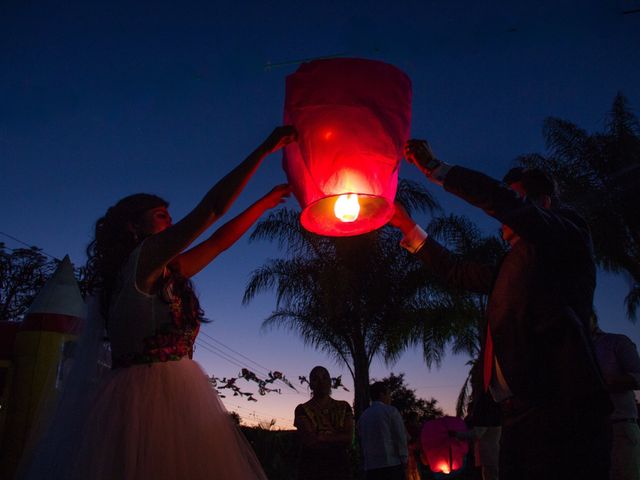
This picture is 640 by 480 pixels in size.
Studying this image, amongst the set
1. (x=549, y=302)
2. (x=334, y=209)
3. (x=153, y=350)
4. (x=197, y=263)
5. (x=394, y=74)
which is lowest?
(x=153, y=350)

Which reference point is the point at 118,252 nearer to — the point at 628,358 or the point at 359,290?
the point at 628,358

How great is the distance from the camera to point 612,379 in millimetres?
3859

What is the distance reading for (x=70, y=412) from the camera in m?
2.07

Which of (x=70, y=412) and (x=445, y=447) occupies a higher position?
(x=70, y=412)

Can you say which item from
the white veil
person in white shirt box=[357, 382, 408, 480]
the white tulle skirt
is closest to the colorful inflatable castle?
person in white shirt box=[357, 382, 408, 480]

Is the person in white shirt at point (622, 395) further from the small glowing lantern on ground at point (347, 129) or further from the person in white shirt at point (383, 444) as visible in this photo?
the person in white shirt at point (383, 444)

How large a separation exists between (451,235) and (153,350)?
12931mm

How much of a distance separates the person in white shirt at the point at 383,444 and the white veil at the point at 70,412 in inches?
180

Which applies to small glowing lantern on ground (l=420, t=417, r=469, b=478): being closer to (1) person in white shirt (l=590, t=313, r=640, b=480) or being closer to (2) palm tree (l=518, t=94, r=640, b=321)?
(1) person in white shirt (l=590, t=313, r=640, b=480)

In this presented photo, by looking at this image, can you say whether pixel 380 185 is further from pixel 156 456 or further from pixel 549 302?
pixel 156 456

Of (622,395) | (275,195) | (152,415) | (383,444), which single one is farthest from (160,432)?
(383,444)

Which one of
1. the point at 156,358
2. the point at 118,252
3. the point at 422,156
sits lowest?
the point at 156,358

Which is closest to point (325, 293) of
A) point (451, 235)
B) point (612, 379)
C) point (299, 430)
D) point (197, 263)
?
point (451, 235)

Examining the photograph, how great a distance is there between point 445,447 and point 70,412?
7.71m
